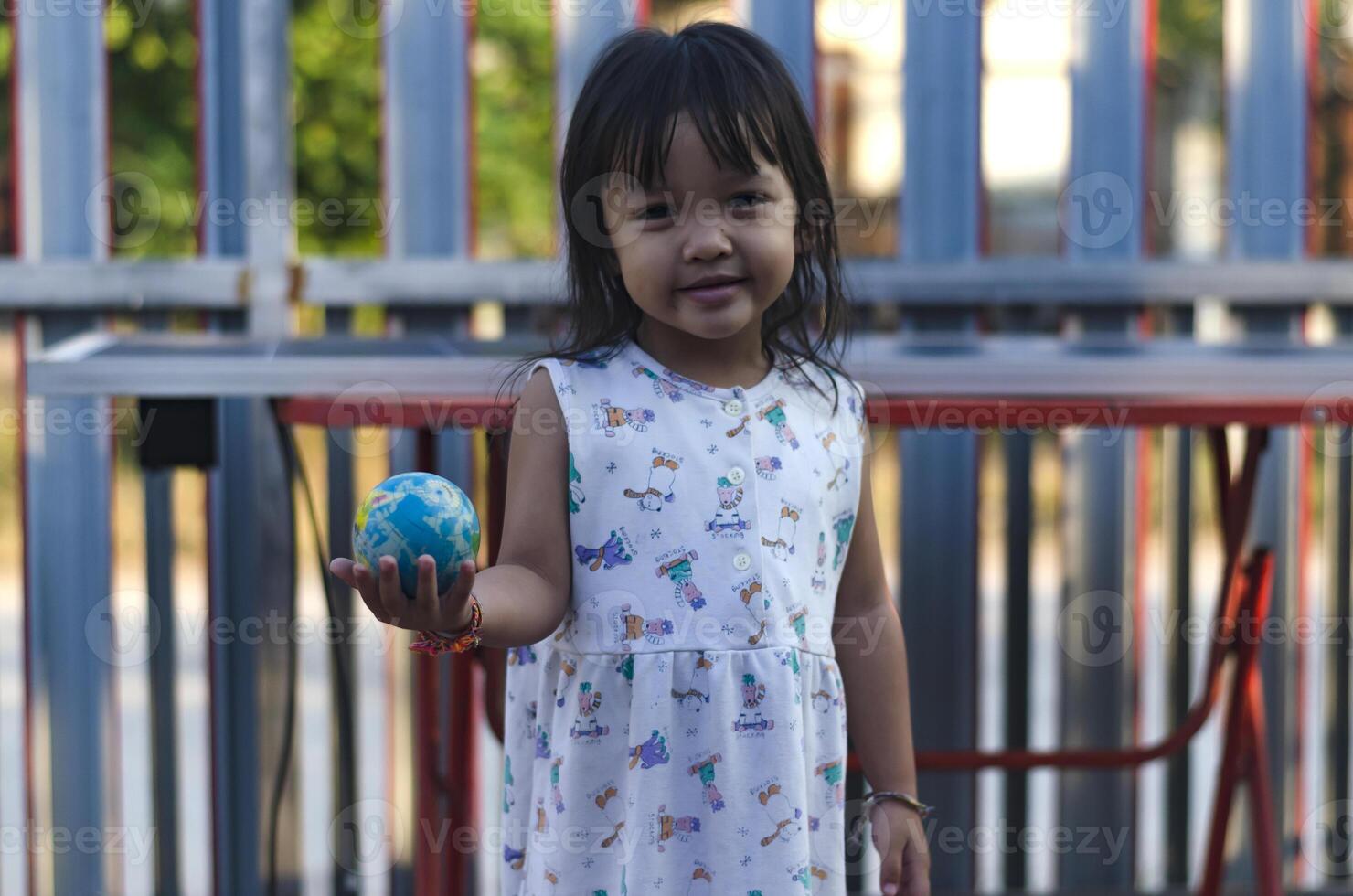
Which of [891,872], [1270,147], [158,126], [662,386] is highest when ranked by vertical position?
[158,126]

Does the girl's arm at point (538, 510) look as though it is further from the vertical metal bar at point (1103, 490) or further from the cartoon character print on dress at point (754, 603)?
the vertical metal bar at point (1103, 490)

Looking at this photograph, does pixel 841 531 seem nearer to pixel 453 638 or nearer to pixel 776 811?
pixel 776 811

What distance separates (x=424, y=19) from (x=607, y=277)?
52.0 inches

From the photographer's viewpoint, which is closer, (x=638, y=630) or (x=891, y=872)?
(x=638, y=630)

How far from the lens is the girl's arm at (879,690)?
1744mm

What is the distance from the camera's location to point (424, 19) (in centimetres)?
282

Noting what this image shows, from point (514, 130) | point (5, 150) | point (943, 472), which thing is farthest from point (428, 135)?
point (5, 150)

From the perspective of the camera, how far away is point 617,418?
160 cm

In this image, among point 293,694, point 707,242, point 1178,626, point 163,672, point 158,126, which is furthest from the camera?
point 158,126

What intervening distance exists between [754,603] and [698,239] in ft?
1.29

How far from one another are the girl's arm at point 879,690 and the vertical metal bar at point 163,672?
1529mm

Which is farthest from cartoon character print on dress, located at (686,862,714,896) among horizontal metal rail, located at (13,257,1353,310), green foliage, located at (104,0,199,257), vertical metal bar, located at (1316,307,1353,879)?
green foliage, located at (104,0,199,257)

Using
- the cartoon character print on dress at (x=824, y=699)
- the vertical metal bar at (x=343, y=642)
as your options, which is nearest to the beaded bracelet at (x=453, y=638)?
the cartoon character print on dress at (x=824, y=699)

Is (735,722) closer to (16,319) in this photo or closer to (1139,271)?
(1139,271)
